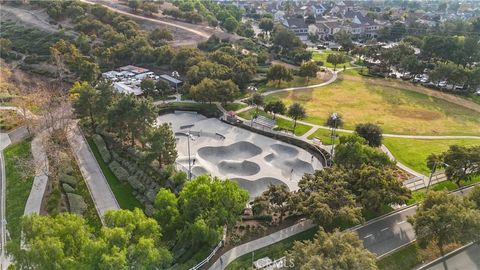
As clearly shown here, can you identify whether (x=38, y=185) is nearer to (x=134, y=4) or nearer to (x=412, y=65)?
(x=412, y=65)

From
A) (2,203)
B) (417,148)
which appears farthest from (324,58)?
(2,203)

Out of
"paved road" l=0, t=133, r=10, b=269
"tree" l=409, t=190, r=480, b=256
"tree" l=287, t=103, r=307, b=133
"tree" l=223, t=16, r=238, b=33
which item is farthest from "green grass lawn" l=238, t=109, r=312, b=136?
"tree" l=223, t=16, r=238, b=33

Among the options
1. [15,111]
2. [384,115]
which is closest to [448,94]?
[384,115]

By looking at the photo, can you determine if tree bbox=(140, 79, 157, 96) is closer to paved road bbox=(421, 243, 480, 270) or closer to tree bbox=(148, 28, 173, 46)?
tree bbox=(148, 28, 173, 46)

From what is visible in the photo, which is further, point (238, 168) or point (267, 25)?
point (267, 25)

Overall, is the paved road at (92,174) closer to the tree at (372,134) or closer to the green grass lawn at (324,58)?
the tree at (372,134)

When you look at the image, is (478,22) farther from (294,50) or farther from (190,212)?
(190,212)
